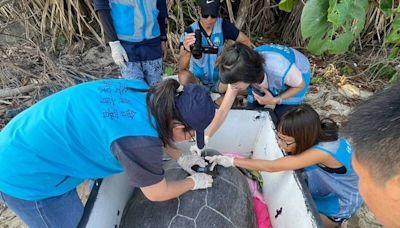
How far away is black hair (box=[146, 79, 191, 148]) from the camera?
4.10 ft

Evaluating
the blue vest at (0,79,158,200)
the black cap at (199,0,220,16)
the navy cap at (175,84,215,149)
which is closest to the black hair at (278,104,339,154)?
the navy cap at (175,84,215,149)

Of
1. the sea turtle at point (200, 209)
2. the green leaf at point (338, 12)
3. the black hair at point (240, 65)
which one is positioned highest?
the green leaf at point (338, 12)

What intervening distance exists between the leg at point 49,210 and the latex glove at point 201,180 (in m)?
0.56

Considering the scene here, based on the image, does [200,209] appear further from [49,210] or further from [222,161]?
[49,210]

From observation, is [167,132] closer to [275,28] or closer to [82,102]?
[82,102]

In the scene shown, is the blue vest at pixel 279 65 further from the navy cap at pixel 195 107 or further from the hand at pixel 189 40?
the navy cap at pixel 195 107

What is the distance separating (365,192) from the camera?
2.50ft

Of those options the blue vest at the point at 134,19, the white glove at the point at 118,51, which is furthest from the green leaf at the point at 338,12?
the white glove at the point at 118,51

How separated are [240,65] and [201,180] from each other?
660 millimetres

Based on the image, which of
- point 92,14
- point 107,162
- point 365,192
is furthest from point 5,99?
point 365,192

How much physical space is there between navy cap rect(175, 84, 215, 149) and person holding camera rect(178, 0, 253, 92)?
4.59 feet

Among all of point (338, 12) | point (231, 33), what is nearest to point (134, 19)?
point (231, 33)

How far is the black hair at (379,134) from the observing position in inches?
27.8

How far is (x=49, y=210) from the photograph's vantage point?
1.52 meters
